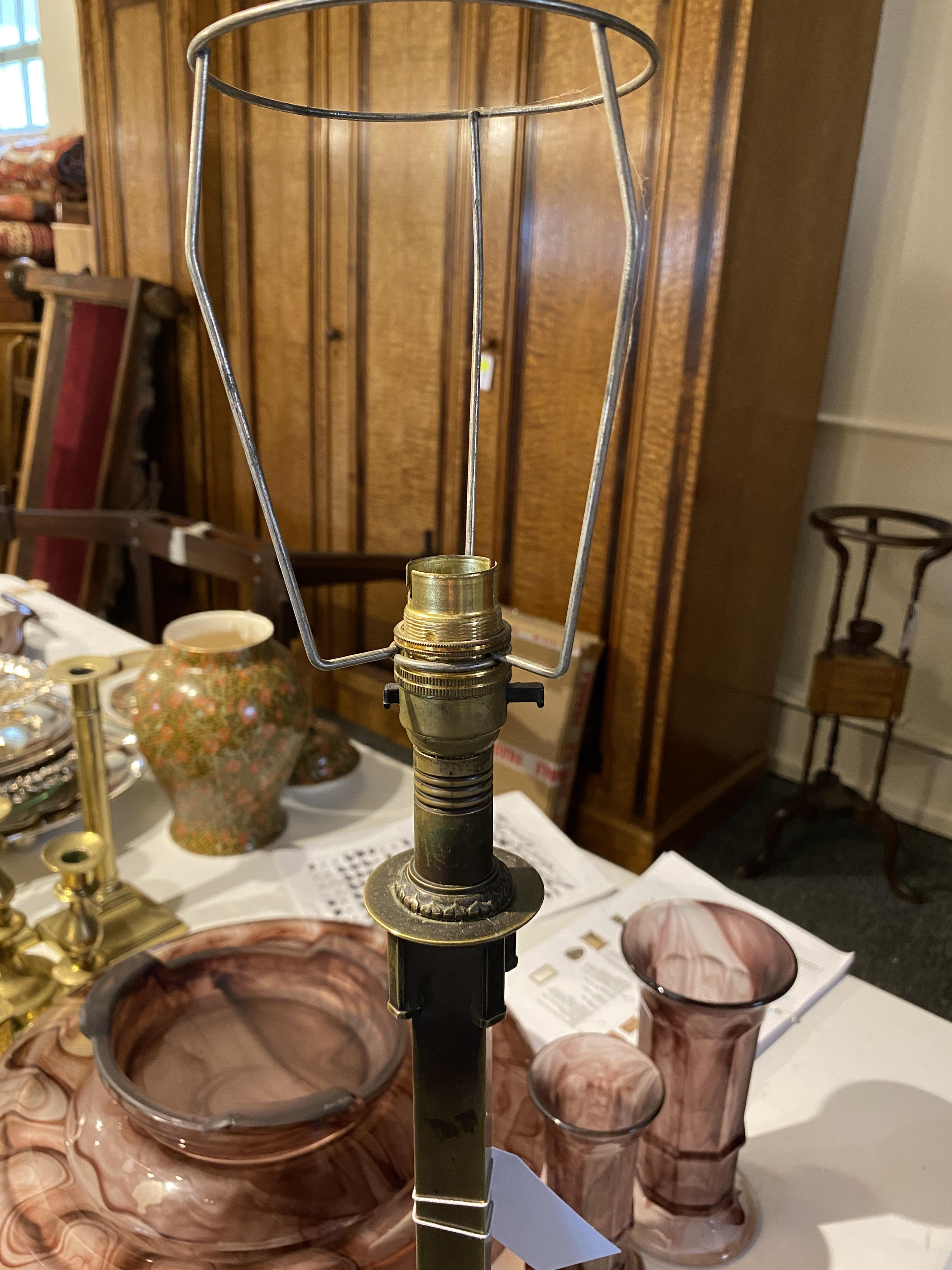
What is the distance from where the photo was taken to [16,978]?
2.35 ft

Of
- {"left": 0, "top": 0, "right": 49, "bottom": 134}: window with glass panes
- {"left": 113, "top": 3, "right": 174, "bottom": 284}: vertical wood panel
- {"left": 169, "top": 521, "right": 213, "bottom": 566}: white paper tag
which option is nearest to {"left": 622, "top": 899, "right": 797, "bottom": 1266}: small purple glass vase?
{"left": 169, "top": 521, "right": 213, "bottom": 566}: white paper tag

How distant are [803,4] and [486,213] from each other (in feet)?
2.19

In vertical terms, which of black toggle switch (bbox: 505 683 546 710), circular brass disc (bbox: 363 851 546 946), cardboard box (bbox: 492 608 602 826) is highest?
black toggle switch (bbox: 505 683 546 710)

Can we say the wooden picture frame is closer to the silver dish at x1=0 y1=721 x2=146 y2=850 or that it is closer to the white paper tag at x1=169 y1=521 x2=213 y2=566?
the white paper tag at x1=169 y1=521 x2=213 y2=566

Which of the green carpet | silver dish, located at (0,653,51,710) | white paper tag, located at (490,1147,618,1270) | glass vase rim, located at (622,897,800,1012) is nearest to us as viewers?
white paper tag, located at (490,1147,618,1270)

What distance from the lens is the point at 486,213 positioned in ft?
6.48

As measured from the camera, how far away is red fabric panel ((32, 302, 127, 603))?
2.75 m

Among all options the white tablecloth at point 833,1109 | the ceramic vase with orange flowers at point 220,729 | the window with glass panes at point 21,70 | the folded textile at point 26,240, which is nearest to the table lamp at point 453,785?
the white tablecloth at point 833,1109

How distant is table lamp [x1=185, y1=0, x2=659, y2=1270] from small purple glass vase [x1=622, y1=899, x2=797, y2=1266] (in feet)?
0.66

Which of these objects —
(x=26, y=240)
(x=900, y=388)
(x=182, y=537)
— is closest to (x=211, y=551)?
(x=182, y=537)

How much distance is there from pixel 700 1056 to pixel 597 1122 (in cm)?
8

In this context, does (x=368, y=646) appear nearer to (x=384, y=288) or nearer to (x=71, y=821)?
(x=384, y=288)

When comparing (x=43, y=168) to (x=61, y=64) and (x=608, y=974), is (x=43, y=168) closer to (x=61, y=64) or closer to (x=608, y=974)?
(x=61, y=64)

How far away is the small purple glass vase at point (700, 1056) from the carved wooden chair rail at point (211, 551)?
3.98 feet
